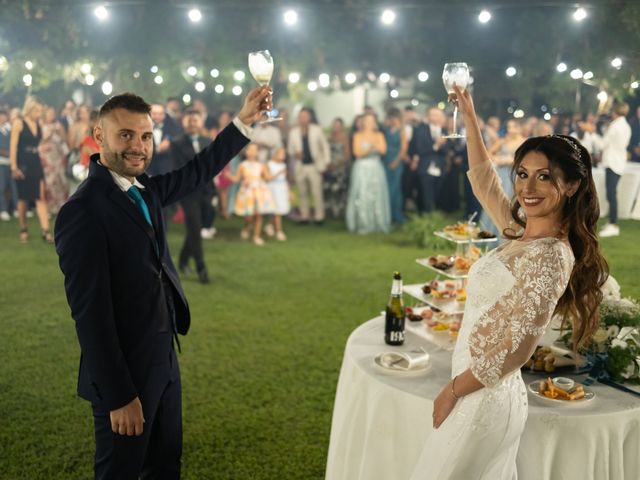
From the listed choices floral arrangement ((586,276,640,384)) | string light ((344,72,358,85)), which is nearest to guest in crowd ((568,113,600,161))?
floral arrangement ((586,276,640,384))

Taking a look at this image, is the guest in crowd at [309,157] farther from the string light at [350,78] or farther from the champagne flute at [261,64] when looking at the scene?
the champagne flute at [261,64]

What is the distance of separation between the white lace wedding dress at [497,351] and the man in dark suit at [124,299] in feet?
2.76

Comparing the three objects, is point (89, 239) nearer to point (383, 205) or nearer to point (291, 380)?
point (291, 380)

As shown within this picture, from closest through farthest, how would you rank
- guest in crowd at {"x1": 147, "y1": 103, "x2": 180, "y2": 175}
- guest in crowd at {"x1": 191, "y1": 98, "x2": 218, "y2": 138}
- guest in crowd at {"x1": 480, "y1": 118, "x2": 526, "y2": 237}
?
guest in crowd at {"x1": 480, "y1": 118, "x2": 526, "y2": 237}, guest in crowd at {"x1": 147, "y1": 103, "x2": 180, "y2": 175}, guest in crowd at {"x1": 191, "y1": 98, "x2": 218, "y2": 138}

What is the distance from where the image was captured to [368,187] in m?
8.85

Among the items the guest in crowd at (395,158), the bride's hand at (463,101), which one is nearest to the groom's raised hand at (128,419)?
the bride's hand at (463,101)

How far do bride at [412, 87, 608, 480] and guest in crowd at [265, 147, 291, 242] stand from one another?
6.55 meters

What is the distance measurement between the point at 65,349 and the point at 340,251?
3672 mm

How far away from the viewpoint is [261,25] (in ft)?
32.7

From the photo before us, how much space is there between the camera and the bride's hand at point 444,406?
6.03 ft

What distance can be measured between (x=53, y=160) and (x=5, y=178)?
115 cm

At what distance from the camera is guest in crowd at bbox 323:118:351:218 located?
9.60 metres

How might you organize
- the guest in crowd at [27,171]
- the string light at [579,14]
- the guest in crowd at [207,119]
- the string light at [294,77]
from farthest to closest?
the string light at [294,77]
the guest in crowd at [207,119]
the guest in crowd at [27,171]
the string light at [579,14]

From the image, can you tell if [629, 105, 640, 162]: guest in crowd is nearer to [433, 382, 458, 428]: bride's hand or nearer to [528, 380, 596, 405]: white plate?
[528, 380, 596, 405]: white plate
